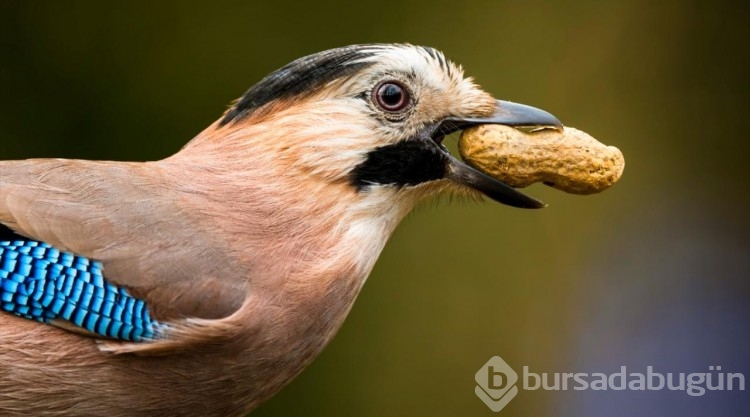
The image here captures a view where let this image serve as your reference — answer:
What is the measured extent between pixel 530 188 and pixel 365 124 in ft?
6.79

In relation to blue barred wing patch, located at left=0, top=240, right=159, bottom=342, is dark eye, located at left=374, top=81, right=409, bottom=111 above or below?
above

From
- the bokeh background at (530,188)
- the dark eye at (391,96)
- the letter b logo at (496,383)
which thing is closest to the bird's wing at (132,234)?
the dark eye at (391,96)

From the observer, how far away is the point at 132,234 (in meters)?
2.01

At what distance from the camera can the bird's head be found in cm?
222

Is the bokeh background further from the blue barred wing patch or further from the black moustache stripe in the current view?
the blue barred wing patch

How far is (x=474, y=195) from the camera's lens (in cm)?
233

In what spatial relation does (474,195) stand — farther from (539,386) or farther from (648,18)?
(648,18)

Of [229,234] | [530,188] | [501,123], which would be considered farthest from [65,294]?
[530,188]

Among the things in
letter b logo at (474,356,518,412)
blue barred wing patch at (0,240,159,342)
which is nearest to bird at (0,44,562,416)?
blue barred wing patch at (0,240,159,342)

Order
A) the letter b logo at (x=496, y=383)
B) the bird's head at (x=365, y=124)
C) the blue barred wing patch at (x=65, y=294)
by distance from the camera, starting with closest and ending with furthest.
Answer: the blue barred wing patch at (x=65, y=294) → the bird's head at (x=365, y=124) → the letter b logo at (x=496, y=383)

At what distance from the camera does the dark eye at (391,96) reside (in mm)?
2275

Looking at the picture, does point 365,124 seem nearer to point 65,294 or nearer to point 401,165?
point 401,165

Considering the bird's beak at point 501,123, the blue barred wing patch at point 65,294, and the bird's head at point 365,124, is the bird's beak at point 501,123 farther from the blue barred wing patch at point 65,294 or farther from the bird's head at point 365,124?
the blue barred wing patch at point 65,294

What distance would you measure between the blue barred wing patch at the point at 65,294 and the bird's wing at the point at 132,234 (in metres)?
0.02
